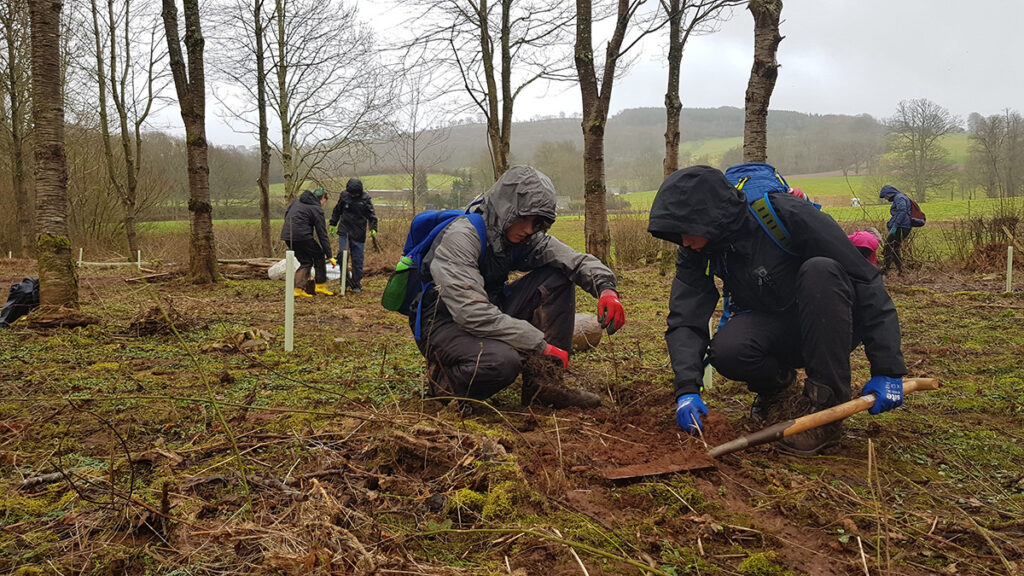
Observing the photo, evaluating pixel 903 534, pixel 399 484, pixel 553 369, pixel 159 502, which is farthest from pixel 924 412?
pixel 159 502

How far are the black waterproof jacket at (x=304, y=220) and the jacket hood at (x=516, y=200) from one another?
23.7 ft

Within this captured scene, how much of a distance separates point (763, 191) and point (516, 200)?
123 cm

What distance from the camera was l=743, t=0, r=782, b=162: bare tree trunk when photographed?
6.12 m

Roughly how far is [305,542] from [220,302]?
8.20 meters

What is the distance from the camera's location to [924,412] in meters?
3.52

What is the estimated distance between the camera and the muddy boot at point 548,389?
3.43 metres

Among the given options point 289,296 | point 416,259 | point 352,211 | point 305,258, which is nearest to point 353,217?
point 352,211

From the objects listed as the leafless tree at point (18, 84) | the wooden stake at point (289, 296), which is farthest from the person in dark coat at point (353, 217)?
the leafless tree at point (18, 84)

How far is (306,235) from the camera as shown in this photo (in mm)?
10273

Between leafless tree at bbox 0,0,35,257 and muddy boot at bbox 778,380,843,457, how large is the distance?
21.5m

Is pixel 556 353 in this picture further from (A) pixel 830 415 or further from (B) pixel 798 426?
(A) pixel 830 415

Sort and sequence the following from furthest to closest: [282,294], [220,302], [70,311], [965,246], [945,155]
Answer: [945,155], [965,246], [282,294], [220,302], [70,311]

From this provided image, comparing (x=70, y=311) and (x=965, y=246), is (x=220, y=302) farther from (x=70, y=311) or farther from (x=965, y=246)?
(x=965, y=246)

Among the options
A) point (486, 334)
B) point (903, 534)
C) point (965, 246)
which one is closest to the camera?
point (903, 534)
